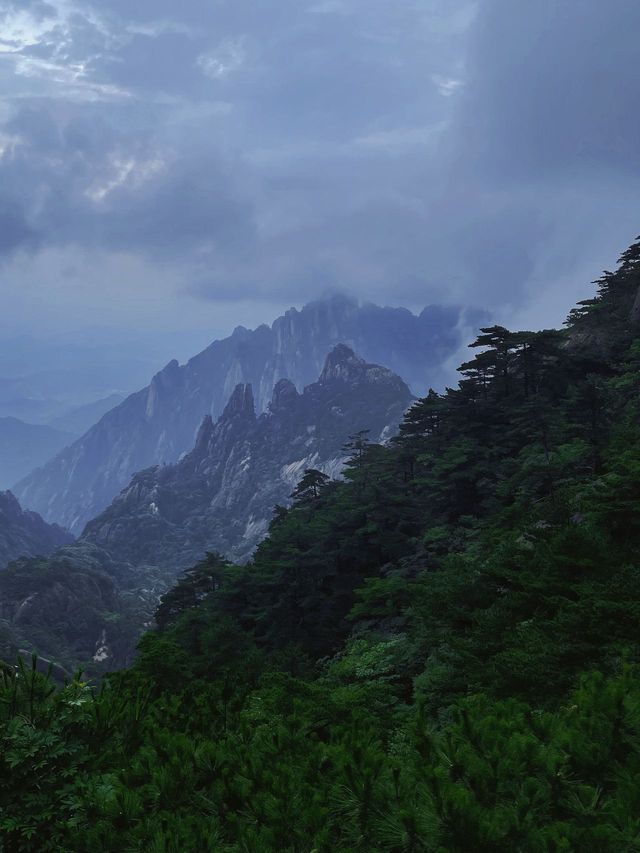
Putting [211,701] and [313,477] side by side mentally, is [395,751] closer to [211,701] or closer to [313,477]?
[211,701]

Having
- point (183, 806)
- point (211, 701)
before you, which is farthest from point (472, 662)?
point (183, 806)

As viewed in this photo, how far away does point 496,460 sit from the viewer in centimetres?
3881

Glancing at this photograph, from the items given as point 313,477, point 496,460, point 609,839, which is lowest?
point 609,839

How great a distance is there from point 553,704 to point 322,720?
4.62 meters

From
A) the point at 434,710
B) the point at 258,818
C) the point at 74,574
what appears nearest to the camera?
the point at 258,818

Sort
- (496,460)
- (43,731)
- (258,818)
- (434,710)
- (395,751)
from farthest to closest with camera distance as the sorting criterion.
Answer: (496,460)
(434,710)
(395,751)
(43,731)
(258,818)

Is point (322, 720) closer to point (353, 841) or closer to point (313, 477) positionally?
point (353, 841)

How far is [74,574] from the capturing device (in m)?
125

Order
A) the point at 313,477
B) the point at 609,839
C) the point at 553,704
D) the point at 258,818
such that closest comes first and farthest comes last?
the point at 609,839, the point at 258,818, the point at 553,704, the point at 313,477

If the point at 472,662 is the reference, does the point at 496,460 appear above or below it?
above

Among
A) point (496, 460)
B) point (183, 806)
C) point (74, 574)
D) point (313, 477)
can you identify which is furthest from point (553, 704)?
point (74, 574)

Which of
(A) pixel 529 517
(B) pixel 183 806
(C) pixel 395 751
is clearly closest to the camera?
(B) pixel 183 806

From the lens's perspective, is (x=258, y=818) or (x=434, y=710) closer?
(x=258, y=818)

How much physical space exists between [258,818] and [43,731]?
3.43 metres
